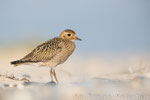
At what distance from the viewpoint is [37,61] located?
38.7 feet

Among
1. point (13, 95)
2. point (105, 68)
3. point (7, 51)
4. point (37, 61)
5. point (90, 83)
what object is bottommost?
point (13, 95)

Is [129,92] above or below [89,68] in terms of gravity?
below

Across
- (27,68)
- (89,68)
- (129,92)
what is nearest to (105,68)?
(89,68)

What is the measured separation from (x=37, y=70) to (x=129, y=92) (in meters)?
4.73

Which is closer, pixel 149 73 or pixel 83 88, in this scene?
pixel 83 88

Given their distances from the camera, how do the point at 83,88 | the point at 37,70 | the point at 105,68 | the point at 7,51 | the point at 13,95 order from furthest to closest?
the point at 7,51, the point at 105,68, the point at 37,70, the point at 83,88, the point at 13,95

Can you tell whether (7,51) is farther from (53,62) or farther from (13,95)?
(13,95)

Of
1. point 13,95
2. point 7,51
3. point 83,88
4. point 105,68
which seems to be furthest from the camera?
point 7,51

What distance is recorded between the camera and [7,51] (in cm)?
1995

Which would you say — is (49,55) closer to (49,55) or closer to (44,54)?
(49,55)

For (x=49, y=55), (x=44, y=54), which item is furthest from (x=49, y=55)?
(x=44, y=54)

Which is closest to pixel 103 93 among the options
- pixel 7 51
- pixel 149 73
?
pixel 149 73

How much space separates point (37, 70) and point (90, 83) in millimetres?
3984

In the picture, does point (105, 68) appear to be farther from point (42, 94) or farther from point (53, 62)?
point (42, 94)
